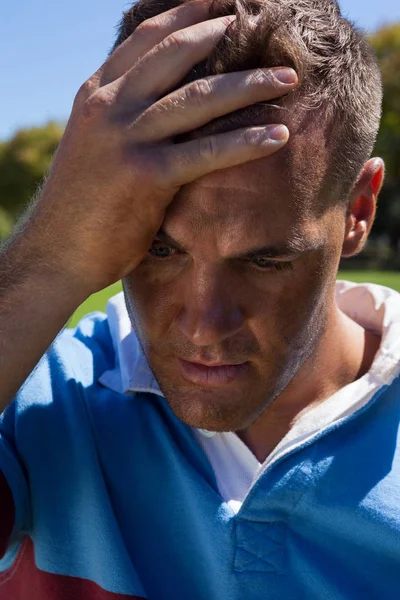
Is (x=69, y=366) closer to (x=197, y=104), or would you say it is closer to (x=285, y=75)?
(x=197, y=104)

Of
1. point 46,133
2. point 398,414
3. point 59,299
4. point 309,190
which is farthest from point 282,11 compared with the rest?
point 46,133

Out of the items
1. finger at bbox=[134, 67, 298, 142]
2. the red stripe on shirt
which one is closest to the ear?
finger at bbox=[134, 67, 298, 142]

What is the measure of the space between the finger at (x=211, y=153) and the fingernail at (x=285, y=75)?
13cm

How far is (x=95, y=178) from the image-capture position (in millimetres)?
1755

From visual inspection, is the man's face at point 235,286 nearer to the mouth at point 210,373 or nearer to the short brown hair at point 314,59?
the mouth at point 210,373

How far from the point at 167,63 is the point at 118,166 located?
0.25m

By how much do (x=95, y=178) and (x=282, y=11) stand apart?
0.65m

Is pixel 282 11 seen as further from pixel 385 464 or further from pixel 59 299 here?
pixel 385 464

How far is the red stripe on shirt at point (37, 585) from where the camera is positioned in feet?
6.54

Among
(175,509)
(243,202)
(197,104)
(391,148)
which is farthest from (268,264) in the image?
(391,148)

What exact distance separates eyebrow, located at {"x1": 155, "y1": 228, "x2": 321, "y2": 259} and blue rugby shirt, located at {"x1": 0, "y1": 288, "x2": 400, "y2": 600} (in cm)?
48

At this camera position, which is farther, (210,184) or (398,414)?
(398,414)

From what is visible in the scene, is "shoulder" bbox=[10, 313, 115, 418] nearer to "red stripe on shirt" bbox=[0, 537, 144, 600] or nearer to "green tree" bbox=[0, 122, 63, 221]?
"red stripe on shirt" bbox=[0, 537, 144, 600]

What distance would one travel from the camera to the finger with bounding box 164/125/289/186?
1691mm
